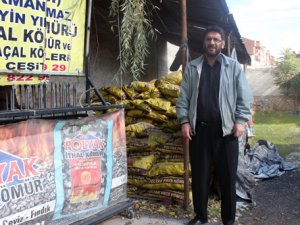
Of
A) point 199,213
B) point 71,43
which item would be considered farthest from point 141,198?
point 71,43

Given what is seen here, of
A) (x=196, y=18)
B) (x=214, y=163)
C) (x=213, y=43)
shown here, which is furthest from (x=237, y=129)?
(x=196, y=18)

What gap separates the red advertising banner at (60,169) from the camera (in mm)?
2857

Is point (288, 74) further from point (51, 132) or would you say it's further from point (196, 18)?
point (51, 132)

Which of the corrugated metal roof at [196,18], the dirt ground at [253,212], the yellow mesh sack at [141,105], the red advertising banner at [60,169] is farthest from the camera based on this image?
the yellow mesh sack at [141,105]

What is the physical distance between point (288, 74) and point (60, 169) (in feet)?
89.1

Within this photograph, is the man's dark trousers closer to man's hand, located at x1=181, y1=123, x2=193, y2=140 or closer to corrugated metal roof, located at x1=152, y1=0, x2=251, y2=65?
man's hand, located at x1=181, y1=123, x2=193, y2=140

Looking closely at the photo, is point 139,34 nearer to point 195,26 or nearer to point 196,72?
point 196,72

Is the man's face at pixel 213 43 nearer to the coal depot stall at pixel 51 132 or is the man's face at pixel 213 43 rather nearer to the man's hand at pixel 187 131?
the man's hand at pixel 187 131

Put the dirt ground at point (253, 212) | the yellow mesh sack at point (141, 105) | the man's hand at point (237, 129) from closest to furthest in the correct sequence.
Answer: the man's hand at point (237, 129) → the dirt ground at point (253, 212) → the yellow mesh sack at point (141, 105)

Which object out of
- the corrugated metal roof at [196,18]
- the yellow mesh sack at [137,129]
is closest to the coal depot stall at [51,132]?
the yellow mesh sack at [137,129]

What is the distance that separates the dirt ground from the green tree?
21.2 m

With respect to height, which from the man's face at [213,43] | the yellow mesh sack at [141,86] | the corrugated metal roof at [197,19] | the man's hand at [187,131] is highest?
the corrugated metal roof at [197,19]

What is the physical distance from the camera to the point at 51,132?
3.21 meters

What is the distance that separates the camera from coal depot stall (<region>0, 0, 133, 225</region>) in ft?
9.59
